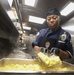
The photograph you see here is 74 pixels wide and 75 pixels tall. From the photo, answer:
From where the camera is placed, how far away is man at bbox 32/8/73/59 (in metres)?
1.74

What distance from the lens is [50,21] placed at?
1.85m

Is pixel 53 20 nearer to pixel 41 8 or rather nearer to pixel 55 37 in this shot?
pixel 55 37

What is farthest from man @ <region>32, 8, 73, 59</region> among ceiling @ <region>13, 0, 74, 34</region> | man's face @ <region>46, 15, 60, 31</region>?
ceiling @ <region>13, 0, 74, 34</region>

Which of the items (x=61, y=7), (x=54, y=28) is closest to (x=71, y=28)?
(x=61, y=7)

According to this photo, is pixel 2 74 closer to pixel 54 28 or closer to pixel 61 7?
pixel 54 28

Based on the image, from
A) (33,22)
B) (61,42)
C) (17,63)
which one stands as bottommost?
(17,63)

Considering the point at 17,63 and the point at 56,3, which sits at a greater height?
the point at 56,3

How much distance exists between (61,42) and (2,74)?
3.90 ft

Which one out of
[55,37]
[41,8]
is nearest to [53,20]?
[55,37]

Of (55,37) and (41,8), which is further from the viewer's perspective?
(41,8)

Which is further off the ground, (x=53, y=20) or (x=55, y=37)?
(x=53, y=20)

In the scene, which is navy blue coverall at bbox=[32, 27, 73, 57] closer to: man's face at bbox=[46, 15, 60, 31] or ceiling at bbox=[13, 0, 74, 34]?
man's face at bbox=[46, 15, 60, 31]

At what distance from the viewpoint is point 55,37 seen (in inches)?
75.7

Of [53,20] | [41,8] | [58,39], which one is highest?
[41,8]
